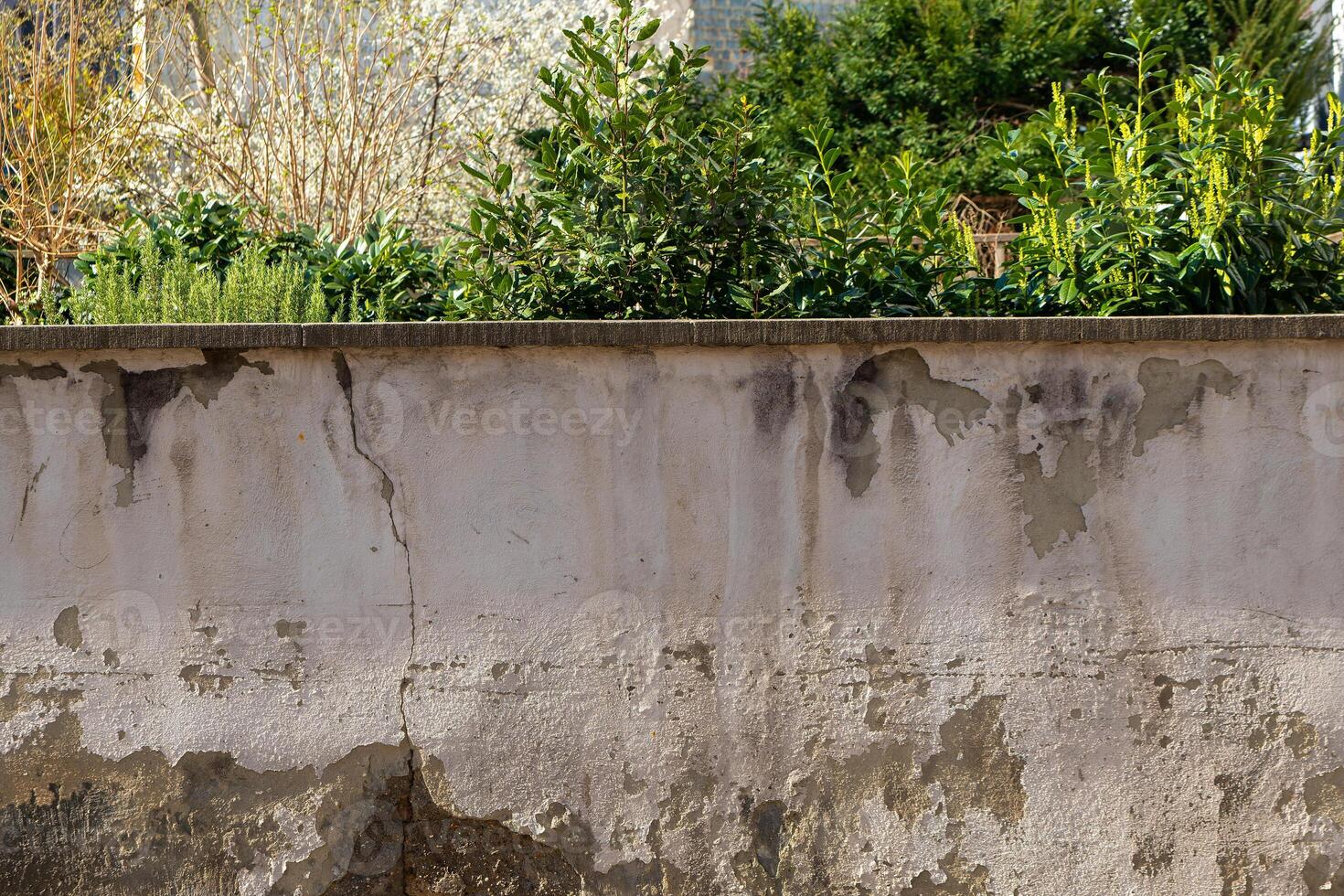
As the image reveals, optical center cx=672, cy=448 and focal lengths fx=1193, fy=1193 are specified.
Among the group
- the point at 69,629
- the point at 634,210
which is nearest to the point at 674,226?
the point at 634,210

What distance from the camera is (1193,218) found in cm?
297

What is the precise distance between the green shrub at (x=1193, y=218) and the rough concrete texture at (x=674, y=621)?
0.95ft

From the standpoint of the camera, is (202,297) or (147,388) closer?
(147,388)

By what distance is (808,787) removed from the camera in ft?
9.70

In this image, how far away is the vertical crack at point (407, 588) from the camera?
2904mm

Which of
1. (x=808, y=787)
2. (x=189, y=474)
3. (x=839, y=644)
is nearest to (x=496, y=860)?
(x=808, y=787)

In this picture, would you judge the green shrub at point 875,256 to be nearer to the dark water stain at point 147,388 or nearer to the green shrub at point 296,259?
the green shrub at point 296,259

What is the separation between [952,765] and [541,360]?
141 centimetres

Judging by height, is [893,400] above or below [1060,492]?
above

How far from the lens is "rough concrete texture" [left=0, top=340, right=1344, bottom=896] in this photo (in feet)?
9.32

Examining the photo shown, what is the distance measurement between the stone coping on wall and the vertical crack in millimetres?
88

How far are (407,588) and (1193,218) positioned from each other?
216cm

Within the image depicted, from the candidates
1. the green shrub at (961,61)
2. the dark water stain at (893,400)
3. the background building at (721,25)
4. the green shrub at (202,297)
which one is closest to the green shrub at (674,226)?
the dark water stain at (893,400)

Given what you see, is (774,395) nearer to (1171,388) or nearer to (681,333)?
(681,333)
